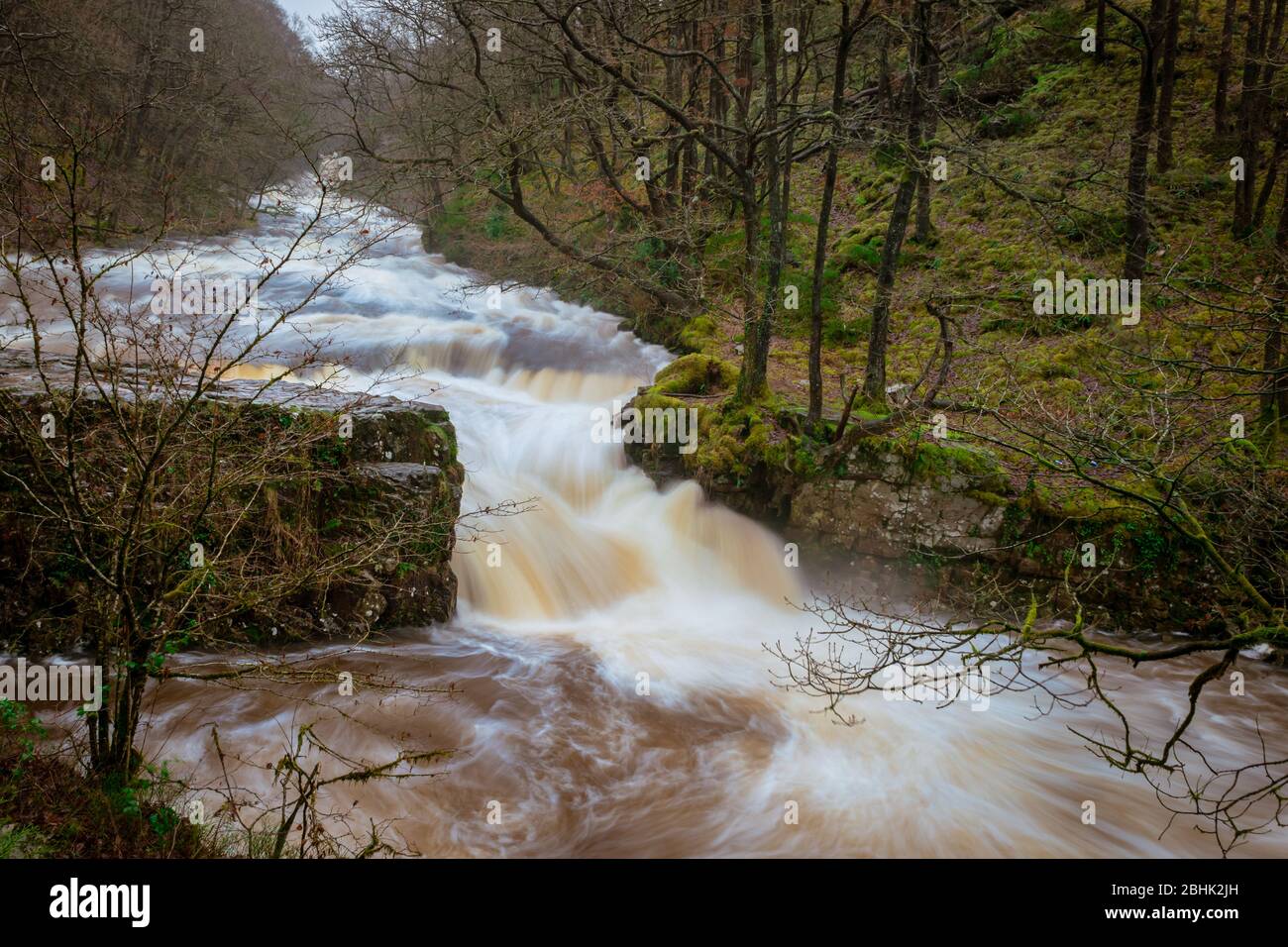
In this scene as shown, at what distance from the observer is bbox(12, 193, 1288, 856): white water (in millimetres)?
5668

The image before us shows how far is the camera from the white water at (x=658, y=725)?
223 inches

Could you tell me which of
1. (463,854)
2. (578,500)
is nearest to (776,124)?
(578,500)

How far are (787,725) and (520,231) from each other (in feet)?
57.1

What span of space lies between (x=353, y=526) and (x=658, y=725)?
152 inches

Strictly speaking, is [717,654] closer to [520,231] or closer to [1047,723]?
[1047,723]

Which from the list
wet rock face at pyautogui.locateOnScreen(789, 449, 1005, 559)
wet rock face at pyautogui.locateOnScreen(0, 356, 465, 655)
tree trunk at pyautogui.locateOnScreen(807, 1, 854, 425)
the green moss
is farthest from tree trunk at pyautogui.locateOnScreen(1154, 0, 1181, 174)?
wet rock face at pyautogui.locateOnScreen(0, 356, 465, 655)

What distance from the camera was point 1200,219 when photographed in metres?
12.9

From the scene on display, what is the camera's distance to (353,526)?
749 cm

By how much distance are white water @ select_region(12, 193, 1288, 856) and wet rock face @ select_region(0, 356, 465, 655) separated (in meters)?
0.45

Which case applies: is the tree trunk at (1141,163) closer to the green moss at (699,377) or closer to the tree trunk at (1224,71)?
the tree trunk at (1224,71)

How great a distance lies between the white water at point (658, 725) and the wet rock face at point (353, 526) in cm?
45

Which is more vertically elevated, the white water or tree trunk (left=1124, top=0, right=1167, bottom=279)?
tree trunk (left=1124, top=0, right=1167, bottom=279)

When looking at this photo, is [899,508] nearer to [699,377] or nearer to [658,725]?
[699,377]

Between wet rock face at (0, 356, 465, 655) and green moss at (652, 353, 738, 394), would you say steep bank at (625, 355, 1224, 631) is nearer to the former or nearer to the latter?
green moss at (652, 353, 738, 394)
